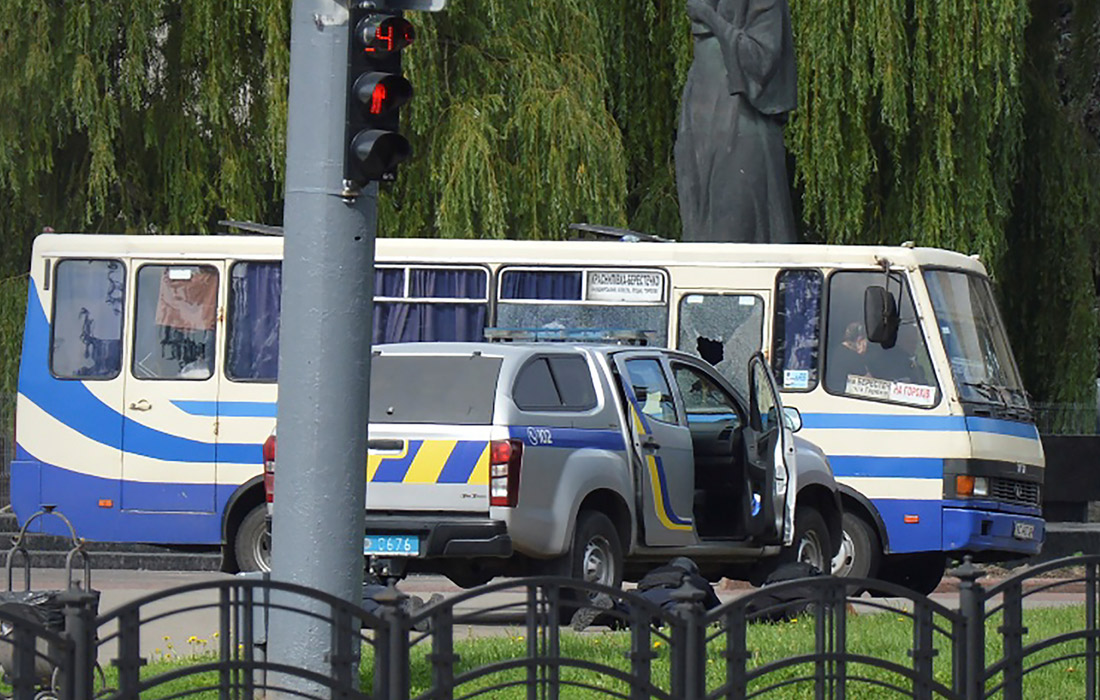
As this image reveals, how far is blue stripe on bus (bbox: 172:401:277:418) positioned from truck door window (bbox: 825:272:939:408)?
4.71 meters

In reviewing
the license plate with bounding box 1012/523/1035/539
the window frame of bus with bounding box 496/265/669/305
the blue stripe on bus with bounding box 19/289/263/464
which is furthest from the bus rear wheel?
the license plate with bounding box 1012/523/1035/539

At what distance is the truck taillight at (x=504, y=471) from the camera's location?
13789mm

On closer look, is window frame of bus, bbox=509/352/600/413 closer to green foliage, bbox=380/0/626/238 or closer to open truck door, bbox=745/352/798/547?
open truck door, bbox=745/352/798/547

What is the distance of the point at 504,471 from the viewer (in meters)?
13.8

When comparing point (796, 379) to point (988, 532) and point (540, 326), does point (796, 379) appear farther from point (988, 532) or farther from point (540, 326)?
point (540, 326)

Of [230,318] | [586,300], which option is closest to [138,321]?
[230,318]

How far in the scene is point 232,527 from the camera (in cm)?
1833

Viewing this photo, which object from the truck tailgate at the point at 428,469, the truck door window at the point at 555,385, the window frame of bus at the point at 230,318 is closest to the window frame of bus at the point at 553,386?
the truck door window at the point at 555,385

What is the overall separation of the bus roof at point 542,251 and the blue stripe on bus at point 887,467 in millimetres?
1633

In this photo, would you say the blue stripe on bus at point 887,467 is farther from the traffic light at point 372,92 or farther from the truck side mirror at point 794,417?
the traffic light at point 372,92

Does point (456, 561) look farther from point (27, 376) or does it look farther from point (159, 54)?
point (159, 54)

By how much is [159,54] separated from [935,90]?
8420 mm

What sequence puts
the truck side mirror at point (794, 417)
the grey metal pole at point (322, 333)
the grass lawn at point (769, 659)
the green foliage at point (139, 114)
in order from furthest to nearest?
the green foliage at point (139, 114)
the truck side mirror at point (794, 417)
the grey metal pole at point (322, 333)
the grass lawn at point (769, 659)

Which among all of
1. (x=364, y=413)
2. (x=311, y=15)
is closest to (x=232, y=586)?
(x=364, y=413)
